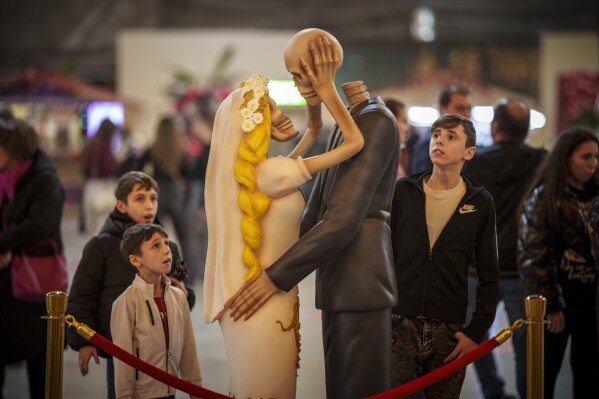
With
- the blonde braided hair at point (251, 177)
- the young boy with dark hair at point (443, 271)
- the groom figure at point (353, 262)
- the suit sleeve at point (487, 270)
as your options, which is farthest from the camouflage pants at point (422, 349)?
the blonde braided hair at point (251, 177)

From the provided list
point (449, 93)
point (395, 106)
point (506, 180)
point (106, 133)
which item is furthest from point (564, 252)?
point (106, 133)

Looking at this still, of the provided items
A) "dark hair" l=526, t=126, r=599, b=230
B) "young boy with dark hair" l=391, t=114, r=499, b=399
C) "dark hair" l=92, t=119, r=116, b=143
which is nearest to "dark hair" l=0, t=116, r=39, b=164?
"young boy with dark hair" l=391, t=114, r=499, b=399

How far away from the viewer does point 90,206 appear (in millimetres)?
11023

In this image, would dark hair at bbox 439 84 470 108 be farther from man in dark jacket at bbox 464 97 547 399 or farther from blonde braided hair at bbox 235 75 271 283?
blonde braided hair at bbox 235 75 271 283

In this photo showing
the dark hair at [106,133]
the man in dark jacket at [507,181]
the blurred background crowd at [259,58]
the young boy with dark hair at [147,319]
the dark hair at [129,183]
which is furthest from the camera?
the blurred background crowd at [259,58]

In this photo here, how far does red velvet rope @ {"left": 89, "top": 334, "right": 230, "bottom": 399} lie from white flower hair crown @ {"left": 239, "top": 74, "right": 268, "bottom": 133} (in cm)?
90

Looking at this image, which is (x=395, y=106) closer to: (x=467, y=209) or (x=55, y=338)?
(x=467, y=209)

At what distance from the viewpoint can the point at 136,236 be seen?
11.8 feet

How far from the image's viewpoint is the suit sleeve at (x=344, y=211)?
124 inches

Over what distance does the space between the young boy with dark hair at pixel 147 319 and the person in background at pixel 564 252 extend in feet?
5.53

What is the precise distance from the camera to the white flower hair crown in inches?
127

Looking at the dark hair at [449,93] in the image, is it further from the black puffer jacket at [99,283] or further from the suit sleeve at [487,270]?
the black puffer jacket at [99,283]

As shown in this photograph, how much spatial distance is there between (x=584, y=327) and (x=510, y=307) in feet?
1.55

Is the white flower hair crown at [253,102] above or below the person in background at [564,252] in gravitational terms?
above
